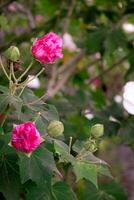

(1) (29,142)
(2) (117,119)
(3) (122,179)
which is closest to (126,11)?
(2) (117,119)

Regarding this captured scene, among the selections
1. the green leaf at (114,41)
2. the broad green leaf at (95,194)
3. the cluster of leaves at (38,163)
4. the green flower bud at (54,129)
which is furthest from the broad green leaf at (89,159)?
the green leaf at (114,41)

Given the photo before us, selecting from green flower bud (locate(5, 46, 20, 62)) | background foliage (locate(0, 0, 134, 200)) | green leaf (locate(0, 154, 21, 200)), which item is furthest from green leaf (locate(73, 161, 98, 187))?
green flower bud (locate(5, 46, 20, 62))

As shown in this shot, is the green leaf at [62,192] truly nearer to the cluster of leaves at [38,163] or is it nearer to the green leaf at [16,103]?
the cluster of leaves at [38,163]

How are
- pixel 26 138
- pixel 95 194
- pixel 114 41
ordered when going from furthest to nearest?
pixel 114 41 → pixel 95 194 → pixel 26 138

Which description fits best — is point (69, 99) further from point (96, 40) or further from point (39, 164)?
point (39, 164)

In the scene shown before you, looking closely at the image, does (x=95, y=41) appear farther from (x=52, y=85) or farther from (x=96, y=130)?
(x=96, y=130)

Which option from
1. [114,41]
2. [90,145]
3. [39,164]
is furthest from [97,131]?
[114,41]
